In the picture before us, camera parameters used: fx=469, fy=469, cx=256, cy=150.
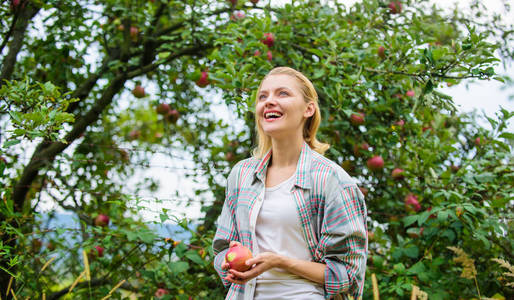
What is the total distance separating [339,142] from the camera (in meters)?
2.69

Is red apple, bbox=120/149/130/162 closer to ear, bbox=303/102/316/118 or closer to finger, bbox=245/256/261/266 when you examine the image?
ear, bbox=303/102/316/118

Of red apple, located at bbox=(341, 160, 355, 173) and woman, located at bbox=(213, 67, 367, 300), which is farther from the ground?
red apple, located at bbox=(341, 160, 355, 173)

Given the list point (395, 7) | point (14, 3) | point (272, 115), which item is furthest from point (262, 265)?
point (14, 3)

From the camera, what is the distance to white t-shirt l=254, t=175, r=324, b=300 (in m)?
1.27

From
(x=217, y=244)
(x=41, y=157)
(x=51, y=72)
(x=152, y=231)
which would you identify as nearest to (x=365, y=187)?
(x=152, y=231)

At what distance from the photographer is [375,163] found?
260 centimetres

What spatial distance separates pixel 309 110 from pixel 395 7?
64.9 inches

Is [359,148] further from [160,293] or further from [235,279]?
[235,279]

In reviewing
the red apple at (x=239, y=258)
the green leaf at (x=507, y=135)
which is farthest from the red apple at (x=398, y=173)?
the red apple at (x=239, y=258)

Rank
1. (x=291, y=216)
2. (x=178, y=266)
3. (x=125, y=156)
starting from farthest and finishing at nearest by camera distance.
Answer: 1. (x=125, y=156)
2. (x=178, y=266)
3. (x=291, y=216)

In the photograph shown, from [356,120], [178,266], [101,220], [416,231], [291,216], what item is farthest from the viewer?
[101,220]

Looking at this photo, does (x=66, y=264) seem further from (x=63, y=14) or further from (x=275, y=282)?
(x=275, y=282)

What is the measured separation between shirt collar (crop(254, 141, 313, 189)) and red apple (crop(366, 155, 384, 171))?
121 cm

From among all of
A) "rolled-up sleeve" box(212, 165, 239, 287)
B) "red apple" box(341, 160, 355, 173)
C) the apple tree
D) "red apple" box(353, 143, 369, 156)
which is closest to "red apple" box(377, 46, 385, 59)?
the apple tree
